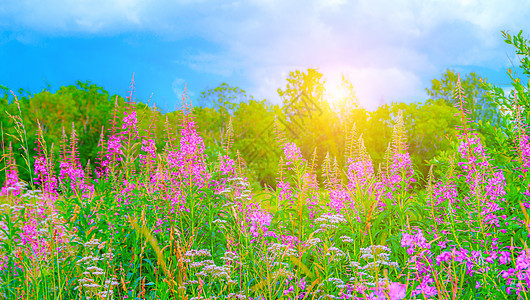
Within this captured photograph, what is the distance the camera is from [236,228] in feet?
12.9

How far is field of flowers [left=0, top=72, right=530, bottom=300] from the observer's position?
3.62 metres

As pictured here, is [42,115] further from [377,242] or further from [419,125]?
[377,242]

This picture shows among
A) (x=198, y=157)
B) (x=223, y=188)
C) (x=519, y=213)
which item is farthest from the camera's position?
(x=198, y=157)

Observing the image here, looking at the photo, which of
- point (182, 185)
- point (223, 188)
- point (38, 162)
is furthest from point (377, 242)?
point (38, 162)

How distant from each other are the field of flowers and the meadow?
0.07ft

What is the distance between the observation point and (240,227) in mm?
3393

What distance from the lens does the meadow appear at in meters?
3.61

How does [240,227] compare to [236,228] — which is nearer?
[240,227]

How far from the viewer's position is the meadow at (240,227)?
11.8ft

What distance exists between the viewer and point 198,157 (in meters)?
5.62

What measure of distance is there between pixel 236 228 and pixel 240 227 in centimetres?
57

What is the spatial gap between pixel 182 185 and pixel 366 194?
2.40m

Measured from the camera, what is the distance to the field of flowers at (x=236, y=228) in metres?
3.62

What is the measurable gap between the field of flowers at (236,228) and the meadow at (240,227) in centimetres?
2
